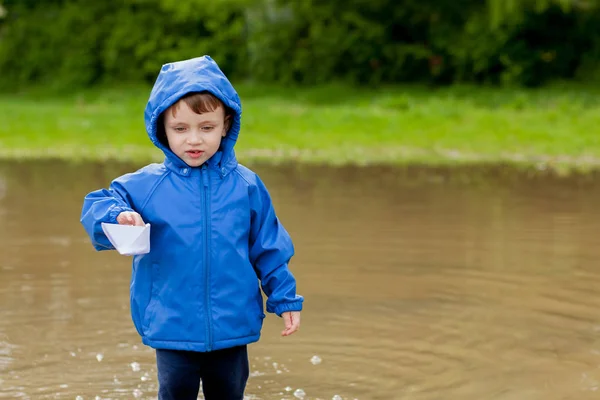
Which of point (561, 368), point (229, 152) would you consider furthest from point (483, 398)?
point (229, 152)

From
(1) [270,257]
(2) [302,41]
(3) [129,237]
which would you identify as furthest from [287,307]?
(2) [302,41]

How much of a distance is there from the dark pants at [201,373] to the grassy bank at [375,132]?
361 inches

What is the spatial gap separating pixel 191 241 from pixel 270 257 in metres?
0.29

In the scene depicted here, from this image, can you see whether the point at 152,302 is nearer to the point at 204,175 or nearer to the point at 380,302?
the point at 204,175

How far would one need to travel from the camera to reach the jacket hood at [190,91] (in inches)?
141

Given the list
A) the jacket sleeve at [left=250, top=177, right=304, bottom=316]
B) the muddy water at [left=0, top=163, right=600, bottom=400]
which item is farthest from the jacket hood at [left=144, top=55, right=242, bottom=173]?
the muddy water at [left=0, top=163, right=600, bottom=400]

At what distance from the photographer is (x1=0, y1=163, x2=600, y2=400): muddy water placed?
16.0 ft

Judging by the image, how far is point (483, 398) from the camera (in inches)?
181

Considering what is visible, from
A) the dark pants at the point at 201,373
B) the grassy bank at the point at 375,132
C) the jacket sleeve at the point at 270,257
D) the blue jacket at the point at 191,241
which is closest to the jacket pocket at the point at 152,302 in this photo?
the blue jacket at the point at 191,241

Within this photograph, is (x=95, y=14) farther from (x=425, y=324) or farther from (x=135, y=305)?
(x=135, y=305)

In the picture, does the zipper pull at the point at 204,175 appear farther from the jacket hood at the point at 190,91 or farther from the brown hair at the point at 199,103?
the brown hair at the point at 199,103

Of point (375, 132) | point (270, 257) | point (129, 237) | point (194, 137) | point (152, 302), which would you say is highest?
point (194, 137)

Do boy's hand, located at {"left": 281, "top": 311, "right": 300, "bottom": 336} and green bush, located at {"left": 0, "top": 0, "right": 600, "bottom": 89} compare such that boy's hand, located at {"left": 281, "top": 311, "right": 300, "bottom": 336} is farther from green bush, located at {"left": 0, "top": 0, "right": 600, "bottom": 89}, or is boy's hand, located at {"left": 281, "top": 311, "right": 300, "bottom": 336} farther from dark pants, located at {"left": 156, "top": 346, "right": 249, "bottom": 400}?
green bush, located at {"left": 0, "top": 0, "right": 600, "bottom": 89}

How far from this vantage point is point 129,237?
3.43m
